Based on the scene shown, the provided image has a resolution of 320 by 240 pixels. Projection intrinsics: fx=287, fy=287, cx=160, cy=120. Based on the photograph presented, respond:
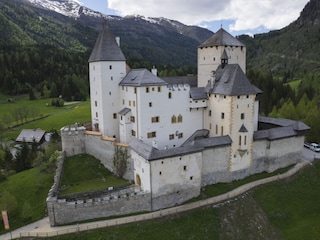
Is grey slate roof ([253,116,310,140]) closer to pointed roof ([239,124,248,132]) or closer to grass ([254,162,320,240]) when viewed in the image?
pointed roof ([239,124,248,132])

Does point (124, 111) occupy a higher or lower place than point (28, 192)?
higher

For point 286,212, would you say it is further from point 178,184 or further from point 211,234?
point 178,184

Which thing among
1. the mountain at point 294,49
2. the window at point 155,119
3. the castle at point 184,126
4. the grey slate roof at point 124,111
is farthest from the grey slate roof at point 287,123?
the mountain at point 294,49

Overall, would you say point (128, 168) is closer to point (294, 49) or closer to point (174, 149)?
point (174, 149)

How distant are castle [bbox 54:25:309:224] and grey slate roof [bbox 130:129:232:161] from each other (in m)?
0.13

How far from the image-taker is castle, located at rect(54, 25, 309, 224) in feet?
110

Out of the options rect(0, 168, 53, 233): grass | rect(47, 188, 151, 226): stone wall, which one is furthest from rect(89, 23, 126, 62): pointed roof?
rect(47, 188, 151, 226): stone wall

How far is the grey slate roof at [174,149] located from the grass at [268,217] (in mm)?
6333

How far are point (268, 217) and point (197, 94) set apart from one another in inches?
695

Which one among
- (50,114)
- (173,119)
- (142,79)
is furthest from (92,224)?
(50,114)

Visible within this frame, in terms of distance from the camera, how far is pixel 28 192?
36094 mm

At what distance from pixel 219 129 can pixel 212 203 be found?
33.5ft

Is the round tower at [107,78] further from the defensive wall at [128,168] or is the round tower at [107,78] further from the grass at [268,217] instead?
the grass at [268,217]

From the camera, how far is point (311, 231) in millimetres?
29109
